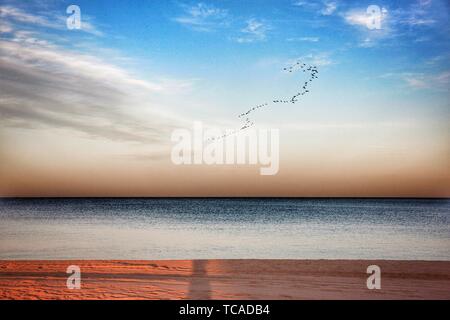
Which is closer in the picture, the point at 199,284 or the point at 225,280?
the point at 199,284

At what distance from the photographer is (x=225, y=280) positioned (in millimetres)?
7324

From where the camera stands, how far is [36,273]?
8.09m

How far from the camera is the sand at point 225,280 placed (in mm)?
6316

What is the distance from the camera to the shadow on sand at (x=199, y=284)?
6.16 metres

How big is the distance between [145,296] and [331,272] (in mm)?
3789

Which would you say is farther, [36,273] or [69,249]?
[69,249]

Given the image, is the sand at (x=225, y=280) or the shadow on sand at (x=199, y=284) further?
the sand at (x=225, y=280)

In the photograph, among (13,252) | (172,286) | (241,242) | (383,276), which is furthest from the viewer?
(241,242)

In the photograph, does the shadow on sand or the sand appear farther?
the sand

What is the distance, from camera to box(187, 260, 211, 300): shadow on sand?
6163 millimetres

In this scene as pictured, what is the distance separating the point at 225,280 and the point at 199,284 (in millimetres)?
567
